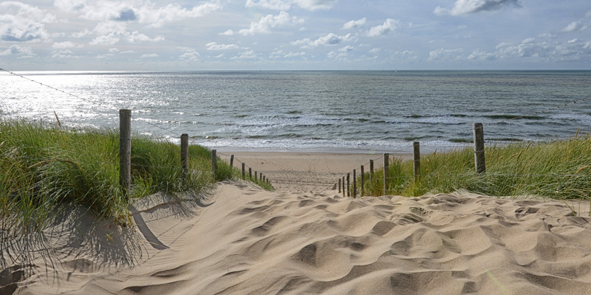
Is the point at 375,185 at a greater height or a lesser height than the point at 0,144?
lesser

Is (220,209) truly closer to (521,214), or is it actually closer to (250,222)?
(250,222)

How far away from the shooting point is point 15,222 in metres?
3.29

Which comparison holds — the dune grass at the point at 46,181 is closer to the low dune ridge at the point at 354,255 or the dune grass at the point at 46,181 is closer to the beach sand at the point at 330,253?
the beach sand at the point at 330,253

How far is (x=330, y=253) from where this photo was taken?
302 cm

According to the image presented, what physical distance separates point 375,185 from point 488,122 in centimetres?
2331

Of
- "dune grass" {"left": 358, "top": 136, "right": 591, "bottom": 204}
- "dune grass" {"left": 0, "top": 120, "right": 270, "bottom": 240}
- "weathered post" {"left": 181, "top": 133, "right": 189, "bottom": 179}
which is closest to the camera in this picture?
"dune grass" {"left": 0, "top": 120, "right": 270, "bottom": 240}

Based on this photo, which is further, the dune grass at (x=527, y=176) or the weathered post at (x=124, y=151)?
the dune grass at (x=527, y=176)

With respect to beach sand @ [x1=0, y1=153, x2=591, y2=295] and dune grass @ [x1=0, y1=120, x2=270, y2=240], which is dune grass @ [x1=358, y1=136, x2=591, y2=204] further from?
dune grass @ [x1=0, y1=120, x2=270, y2=240]

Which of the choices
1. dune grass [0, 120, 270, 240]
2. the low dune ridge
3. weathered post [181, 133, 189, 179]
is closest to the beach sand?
the low dune ridge

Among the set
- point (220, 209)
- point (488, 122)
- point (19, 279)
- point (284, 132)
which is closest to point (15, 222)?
point (19, 279)

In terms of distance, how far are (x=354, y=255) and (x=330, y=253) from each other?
0.19 m

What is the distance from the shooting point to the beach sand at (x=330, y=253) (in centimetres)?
255

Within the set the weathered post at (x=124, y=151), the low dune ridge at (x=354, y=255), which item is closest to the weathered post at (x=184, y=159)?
the weathered post at (x=124, y=151)

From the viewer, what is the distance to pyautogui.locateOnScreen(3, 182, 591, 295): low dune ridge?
8.32ft
